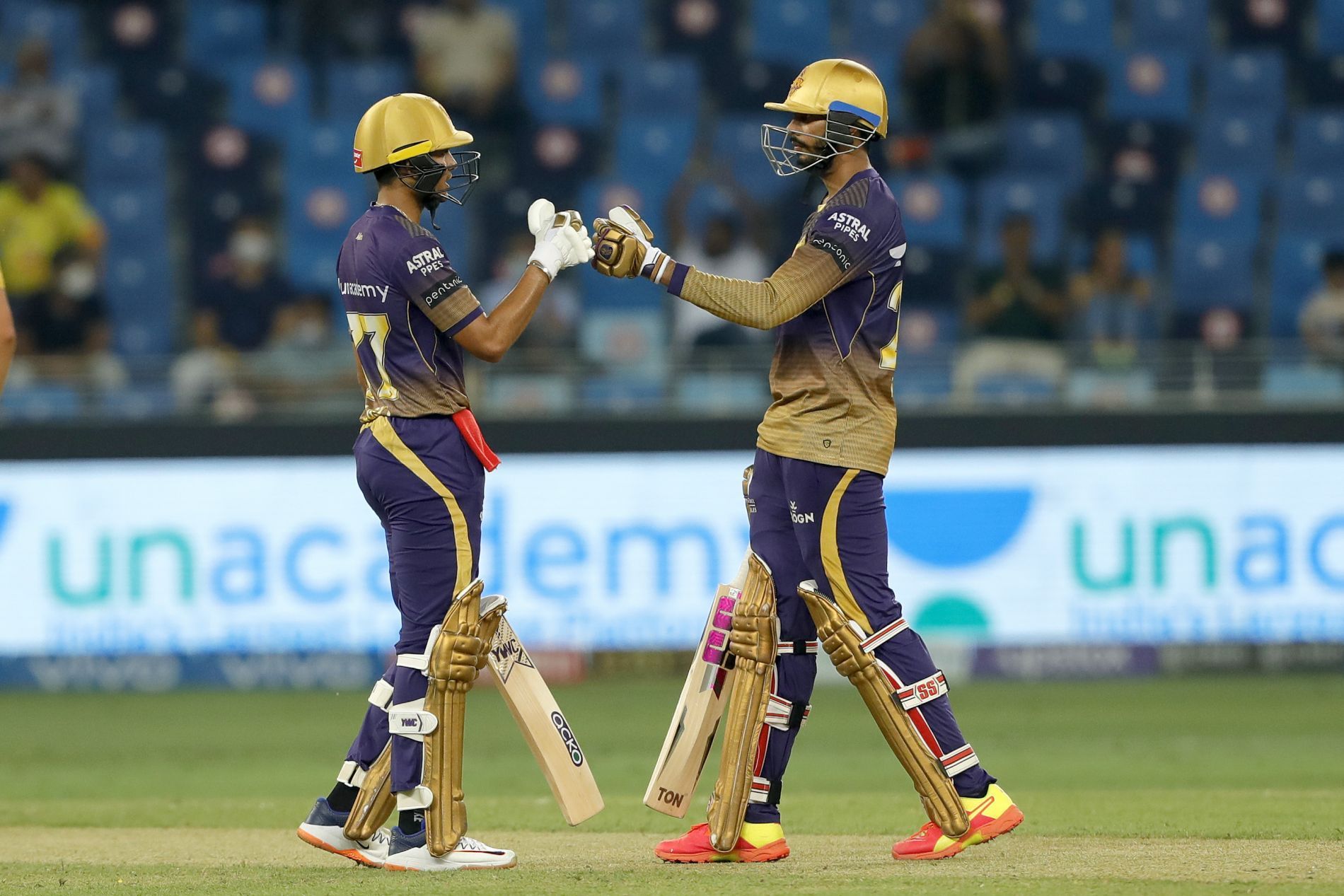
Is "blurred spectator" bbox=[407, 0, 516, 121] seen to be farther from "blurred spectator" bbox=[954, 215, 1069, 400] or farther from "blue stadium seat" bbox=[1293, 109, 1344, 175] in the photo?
"blue stadium seat" bbox=[1293, 109, 1344, 175]

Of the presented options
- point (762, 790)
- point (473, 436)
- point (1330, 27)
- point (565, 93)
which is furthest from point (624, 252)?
point (1330, 27)

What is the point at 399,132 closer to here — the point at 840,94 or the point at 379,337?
the point at 379,337

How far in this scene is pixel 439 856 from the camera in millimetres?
5832

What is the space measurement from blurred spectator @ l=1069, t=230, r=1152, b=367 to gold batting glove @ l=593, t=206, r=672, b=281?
7.45m

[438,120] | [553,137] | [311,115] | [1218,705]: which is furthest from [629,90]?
[438,120]

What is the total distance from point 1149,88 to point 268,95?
7.41 metres

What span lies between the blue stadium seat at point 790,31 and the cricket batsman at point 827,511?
1021cm

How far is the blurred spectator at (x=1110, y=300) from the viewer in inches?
516

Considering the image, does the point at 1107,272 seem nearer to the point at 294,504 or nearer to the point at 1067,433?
the point at 1067,433

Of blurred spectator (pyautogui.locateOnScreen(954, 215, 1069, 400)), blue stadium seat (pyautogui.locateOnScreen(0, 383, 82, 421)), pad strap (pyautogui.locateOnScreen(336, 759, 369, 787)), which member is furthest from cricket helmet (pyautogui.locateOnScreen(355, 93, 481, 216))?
blue stadium seat (pyautogui.locateOnScreen(0, 383, 82, 421))

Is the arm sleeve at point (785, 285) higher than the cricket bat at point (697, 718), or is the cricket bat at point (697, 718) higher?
the arm sleeve at point (785, 285)

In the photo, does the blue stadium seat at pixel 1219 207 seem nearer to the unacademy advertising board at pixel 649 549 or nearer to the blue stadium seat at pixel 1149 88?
the blue stadium seat at pixel 1149 88

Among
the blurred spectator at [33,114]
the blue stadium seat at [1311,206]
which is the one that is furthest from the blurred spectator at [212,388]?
the blue stadium seat at [1311,206]

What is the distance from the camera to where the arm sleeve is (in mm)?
5863
